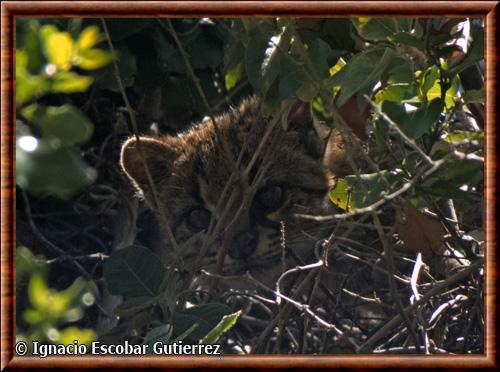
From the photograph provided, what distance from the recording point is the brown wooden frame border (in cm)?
205

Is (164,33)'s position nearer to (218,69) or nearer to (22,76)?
(218,69)

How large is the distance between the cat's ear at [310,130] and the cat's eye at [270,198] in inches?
11.3

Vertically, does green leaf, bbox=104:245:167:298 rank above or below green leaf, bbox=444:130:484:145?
below

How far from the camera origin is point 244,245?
424 centimetres

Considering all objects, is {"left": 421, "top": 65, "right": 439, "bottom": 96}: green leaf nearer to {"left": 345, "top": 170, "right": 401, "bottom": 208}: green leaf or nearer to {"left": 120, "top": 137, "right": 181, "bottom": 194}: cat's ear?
{"left": 345, "top": 170, "right": 401, "bottom": 208}: green leaf

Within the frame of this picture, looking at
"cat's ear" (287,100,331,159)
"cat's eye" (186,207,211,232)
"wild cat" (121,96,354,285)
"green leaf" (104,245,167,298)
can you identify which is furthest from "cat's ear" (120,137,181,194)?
"green leaf" (104,245,167,298)

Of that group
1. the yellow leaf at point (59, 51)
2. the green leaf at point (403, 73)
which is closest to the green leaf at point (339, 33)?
the green leaf at point (403, 73)

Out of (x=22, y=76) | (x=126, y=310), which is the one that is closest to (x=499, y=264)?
(x=126, y=310)

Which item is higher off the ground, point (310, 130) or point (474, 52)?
point (310, 130)

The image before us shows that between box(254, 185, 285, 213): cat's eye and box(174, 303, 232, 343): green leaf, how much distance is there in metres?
1.54

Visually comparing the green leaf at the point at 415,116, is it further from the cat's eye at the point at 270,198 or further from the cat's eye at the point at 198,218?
the cat's eye at the point at 198,218

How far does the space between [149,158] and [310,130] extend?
0.84 m

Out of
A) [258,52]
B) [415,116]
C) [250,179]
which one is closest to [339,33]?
[258,52]
